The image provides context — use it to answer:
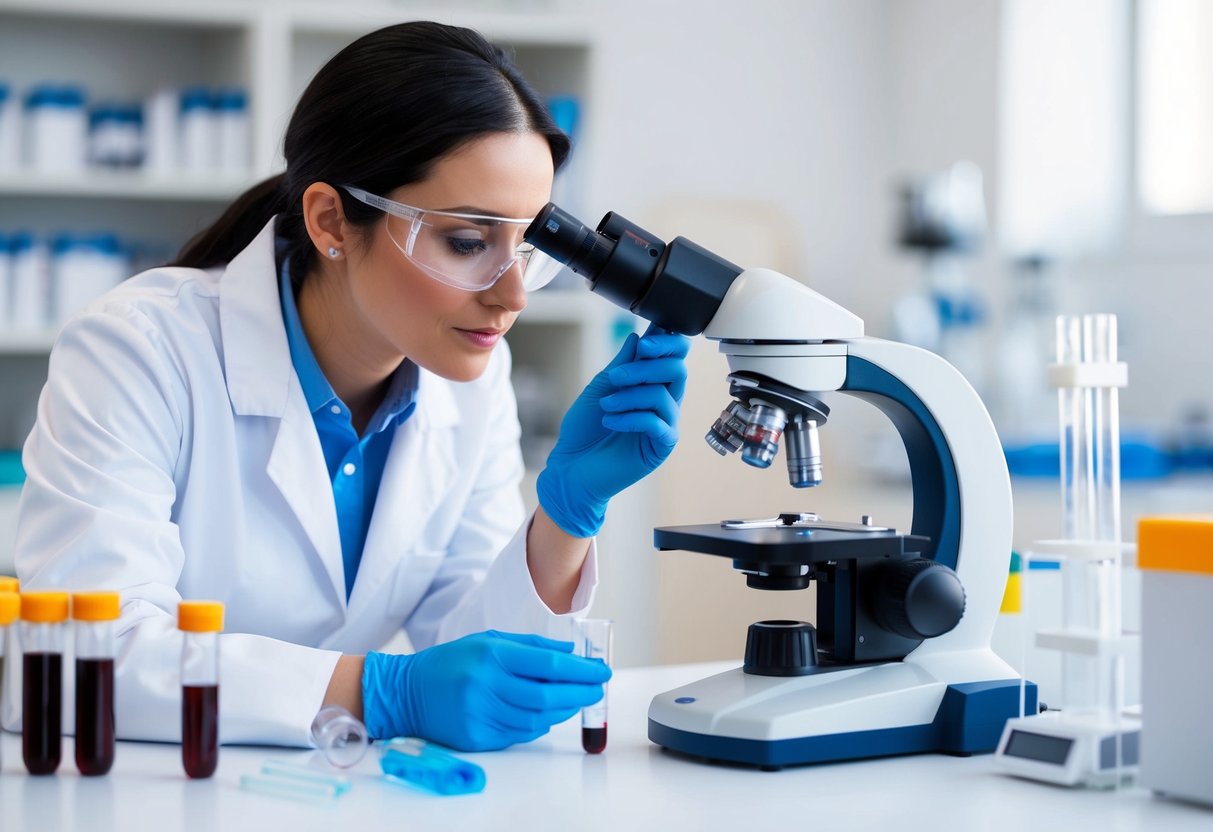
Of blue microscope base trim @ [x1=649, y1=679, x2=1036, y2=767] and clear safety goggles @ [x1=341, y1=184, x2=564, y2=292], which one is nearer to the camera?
blue microscope base trim @ [x1=649, y1=679, x2=1036, y2=767]

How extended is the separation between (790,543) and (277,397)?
72 cm

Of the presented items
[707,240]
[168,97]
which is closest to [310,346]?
[168,97]

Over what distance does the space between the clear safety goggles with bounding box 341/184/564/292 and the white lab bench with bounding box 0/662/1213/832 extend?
21.0 inches

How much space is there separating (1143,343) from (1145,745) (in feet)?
8.38

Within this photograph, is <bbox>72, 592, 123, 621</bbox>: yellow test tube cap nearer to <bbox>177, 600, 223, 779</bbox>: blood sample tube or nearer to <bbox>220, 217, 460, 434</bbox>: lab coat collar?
<bbox>177, 600, 223, 779</bbox>: blood sample tube

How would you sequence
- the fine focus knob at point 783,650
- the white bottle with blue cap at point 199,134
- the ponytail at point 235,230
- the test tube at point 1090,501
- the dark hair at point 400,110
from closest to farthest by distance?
the test tube at point 1090,501, the fine focus knob at point 783,650, the dark hair at point 400,110, the ponytail at point 235,230, the white bottle with blue cap at point 199,134

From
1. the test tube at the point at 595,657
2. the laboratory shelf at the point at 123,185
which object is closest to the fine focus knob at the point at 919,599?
the test tube at the point at 595,657

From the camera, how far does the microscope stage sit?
1.10 m

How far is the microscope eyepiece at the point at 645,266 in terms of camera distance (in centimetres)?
118

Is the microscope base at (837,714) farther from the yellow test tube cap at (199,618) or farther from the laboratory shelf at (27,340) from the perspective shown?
the laboratory shelf at (27,340)

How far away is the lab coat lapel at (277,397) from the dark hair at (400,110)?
144 mm

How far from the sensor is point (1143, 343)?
3.35 metres

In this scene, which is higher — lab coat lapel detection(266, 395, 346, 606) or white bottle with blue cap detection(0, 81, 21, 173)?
white bottle with blue cap detection(0, 81, 21, 173)

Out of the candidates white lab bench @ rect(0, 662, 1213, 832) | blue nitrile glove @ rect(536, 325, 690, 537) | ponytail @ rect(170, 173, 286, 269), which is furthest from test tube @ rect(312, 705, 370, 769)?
ponytail @ rect(170, 173, 286, 269)
